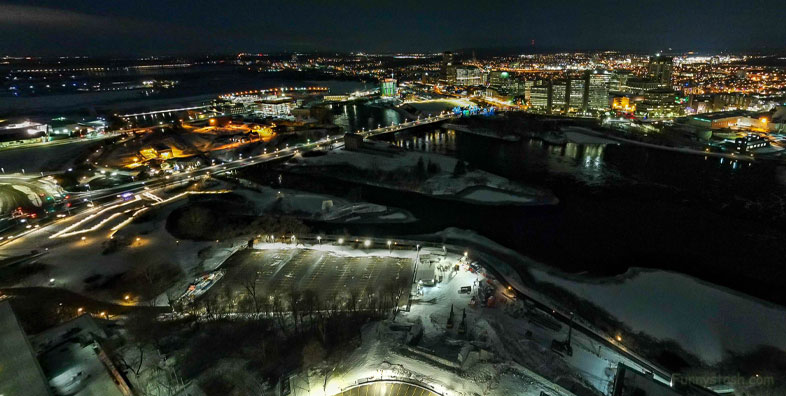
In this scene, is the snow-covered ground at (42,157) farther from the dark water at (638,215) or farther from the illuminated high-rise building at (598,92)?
the illuminated high-rise building at (598,92)

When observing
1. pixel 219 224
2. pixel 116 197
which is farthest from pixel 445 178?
pixel 116 197

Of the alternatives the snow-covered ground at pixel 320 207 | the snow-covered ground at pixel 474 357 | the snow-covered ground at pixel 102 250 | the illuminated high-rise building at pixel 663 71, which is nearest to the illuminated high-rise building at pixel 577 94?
the illuminated high-rise building at pixel 663 71

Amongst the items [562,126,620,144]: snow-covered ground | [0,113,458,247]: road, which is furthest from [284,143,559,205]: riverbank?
[562,126,620,144]: snow-covered ground

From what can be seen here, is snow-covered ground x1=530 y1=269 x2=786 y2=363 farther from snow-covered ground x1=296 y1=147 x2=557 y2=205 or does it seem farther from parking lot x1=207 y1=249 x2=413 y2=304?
snow-covered ground x1=296 y1=147 x2=557 y2=205

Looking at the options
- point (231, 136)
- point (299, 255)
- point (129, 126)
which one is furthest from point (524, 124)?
point (129, 126)

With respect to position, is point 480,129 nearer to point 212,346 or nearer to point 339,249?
point 339,249

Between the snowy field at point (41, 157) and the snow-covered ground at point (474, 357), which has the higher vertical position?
the snowy field at point (41, 157)
